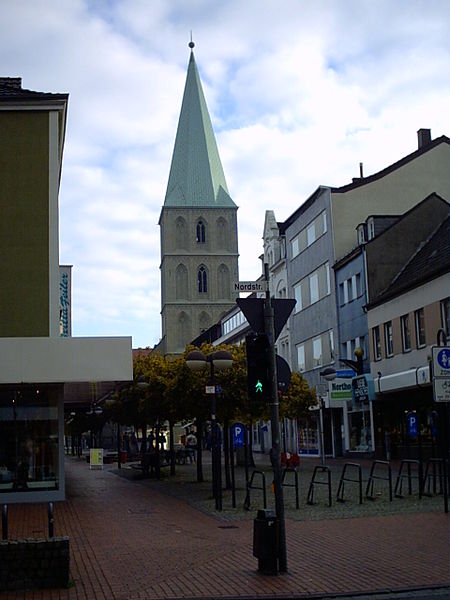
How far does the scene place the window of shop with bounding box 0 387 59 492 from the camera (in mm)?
23219

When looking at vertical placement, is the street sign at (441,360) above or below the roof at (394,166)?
below

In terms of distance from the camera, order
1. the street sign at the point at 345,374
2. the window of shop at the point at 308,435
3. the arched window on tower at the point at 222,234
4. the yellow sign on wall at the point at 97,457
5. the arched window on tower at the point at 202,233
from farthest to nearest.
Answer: the arched window on tower at the point at 222,234 < the arched window on tower at the point at 202,233 < the window of shop at the point at 308,435 < the street sign at the point at 345,374 < the yellow sign on wall at the point at 97,457

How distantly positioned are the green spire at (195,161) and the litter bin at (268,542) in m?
110

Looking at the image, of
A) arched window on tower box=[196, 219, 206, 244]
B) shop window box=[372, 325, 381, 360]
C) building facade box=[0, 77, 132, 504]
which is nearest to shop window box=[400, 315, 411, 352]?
shop window box=[372, 325, 381, 360]

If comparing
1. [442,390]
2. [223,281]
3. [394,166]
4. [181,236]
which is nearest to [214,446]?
[442,390]

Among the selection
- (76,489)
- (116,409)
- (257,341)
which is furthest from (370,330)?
(257,341)

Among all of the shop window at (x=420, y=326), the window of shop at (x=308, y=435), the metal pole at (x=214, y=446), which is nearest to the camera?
the metal pole at (x=214, y=446)

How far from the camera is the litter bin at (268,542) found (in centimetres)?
1172

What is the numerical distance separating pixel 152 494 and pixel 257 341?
1495 centimetres

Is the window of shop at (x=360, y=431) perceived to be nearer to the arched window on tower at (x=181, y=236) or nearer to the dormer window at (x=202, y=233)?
the arched window on tower at (x=181, y=236)

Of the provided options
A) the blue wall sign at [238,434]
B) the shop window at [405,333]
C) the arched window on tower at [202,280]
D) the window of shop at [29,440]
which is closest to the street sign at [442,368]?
the blue wall sign at [238,434]

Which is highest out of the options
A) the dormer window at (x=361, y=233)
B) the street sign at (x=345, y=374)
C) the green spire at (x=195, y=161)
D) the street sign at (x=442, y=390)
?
the green spire at (x=195, y=161)

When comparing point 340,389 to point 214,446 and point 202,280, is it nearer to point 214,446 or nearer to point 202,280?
point 214,446

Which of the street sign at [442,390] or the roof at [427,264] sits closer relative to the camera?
the street sign at [442,390]
